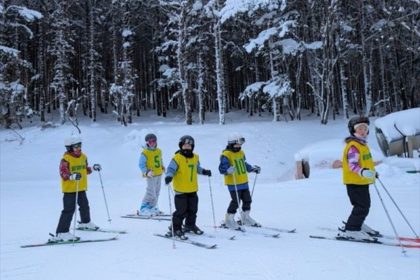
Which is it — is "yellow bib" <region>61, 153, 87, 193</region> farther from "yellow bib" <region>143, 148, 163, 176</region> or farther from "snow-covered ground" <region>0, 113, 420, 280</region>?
"yellow bib" <region>143, 148, 163, 176</region>

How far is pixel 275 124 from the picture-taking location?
2450cm

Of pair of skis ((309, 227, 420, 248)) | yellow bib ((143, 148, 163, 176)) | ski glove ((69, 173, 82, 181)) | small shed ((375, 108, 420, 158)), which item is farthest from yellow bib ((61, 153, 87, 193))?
small shed ((375, 108, 420, 158))

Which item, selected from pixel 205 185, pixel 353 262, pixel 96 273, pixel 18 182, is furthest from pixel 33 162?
pixel 353 262

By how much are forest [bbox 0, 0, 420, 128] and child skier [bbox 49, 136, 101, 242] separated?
53.9 feet

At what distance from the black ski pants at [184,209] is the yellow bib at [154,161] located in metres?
2.79

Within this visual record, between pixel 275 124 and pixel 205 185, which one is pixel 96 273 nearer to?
pixel 205 185

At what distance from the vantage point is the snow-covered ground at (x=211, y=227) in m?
5.16

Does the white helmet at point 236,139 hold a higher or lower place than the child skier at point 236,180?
higher

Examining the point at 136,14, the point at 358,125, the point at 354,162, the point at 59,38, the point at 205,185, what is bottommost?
the point at 205,185

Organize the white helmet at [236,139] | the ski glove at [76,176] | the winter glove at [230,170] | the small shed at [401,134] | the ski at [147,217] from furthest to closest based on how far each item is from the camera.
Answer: the small shed at [401,134], the ski at [147,217], the white helmet at [236,139], the winter glove at [230,170], the ski glove at [76,176]

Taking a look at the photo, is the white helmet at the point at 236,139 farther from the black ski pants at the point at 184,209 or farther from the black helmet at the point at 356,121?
the black helmet at the point at 356,121

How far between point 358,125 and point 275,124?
17.9 meters

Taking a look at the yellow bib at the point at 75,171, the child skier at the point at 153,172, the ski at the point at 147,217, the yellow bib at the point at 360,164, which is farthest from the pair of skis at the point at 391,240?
the child skier at the point at 153,172

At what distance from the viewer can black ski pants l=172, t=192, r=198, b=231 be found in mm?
7195
